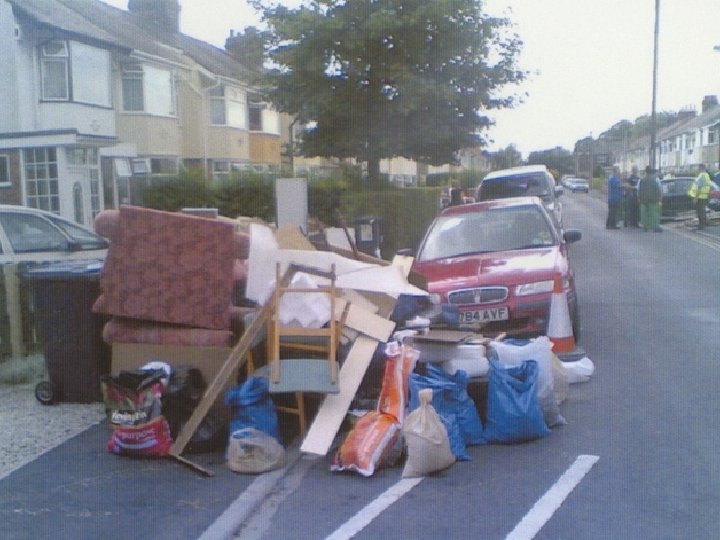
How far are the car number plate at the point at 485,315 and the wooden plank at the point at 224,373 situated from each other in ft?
7.69

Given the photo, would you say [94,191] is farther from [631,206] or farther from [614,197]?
[631,206]

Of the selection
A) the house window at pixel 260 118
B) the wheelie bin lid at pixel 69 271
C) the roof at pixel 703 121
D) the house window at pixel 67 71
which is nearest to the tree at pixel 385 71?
the house window at pixel 67 71

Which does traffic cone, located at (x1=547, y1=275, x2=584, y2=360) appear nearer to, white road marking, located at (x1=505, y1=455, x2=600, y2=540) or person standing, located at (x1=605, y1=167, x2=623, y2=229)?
white road marking, located at (x1=505, y1=455, x2=600, y2=540)

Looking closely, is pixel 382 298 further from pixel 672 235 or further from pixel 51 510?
pixel 672 235

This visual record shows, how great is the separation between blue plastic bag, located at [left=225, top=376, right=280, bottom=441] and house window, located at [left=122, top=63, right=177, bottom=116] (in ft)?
80.1

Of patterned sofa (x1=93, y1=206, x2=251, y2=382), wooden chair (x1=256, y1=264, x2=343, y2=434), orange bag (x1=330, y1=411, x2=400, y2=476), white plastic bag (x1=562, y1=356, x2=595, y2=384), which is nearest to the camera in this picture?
orange bag (x1=330, y1=411, x2=400, y2=476)

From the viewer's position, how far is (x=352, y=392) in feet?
21.7

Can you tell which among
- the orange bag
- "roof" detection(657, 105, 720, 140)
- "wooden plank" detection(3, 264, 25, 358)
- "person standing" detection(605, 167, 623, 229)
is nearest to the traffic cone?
the orange bag

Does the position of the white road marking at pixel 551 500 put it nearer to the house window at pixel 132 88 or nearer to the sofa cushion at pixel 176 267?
the sofa cushion at pixel 176 267

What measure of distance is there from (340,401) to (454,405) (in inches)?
31.9

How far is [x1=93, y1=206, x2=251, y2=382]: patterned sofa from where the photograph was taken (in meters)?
7.23

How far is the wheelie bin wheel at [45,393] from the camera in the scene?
7777mm

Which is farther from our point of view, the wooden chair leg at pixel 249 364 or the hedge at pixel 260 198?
the hedge at pixel 260 198

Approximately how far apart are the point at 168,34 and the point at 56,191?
1687cm
